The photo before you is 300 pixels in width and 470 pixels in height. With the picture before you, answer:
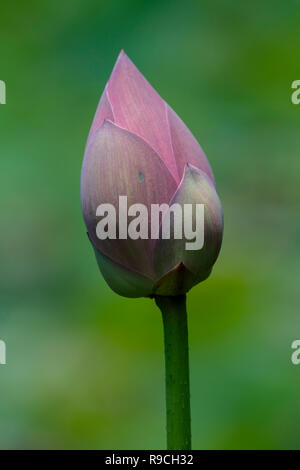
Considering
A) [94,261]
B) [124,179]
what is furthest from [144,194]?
[94,261]

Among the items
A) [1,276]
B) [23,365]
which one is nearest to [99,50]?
[1,276]

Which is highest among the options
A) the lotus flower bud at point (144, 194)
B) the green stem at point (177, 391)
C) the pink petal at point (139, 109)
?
the pink petal at point (139, 109)

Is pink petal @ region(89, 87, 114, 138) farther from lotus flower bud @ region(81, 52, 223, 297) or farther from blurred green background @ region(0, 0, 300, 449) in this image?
blurred green background @ region(0, 0, 300, 449)

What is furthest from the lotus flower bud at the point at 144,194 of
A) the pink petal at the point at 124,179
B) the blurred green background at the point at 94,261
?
the blurred green background at the point at 94,261

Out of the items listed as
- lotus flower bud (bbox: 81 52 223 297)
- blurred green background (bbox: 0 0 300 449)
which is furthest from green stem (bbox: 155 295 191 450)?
blurred green background (bbox: 0 0 300 449)

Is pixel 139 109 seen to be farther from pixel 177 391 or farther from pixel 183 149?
pixel 177 391

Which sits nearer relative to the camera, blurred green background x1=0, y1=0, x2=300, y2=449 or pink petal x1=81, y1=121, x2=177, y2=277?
pink petal x1=81, y1=121, x2=177, y2=277

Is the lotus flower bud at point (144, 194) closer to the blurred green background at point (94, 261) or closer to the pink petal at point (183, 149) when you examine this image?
the pink petal at point (183, 149)
